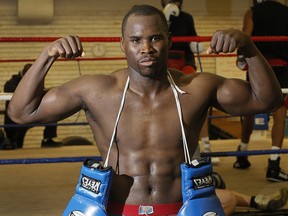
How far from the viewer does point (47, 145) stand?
17.7ft

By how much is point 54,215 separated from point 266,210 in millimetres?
994

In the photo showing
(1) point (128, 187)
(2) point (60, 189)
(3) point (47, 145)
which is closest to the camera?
(1) point (128, 187)

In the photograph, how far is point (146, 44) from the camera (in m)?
1.62

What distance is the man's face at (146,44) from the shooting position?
1.61m

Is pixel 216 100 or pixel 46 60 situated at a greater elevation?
pixel 46 60

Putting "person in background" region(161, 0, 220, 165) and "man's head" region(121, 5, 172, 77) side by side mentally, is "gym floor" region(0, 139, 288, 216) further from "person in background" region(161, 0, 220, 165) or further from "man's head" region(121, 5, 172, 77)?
"man's head" region(121, 5, 172, 77)

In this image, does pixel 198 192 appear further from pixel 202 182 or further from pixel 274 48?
pixel 274 48

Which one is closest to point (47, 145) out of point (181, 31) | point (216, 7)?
point (181, 31)

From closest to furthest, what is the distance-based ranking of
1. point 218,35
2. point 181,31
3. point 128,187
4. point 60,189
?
1. point 218,35
2. point 128,187
3. point 60,189
4. point 181,31

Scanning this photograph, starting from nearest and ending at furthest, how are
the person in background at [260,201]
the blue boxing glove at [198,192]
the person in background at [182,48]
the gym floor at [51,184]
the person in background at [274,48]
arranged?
1. the blue boxing glove at [198,192]
2. the person in background at [260,201]
3. the gym floor at [51,184]
4. the person in background at [274,48]
5. the person in background at [182,48]

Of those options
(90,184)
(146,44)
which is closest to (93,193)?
(90,184)

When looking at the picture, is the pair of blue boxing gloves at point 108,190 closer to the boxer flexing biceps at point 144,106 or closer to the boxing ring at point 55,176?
the boxer flexing biceps at point 144,106

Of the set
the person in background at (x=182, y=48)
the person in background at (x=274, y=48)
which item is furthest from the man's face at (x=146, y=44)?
the person in background at (x=182, y=48)

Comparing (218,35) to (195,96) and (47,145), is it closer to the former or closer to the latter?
(195,96)
